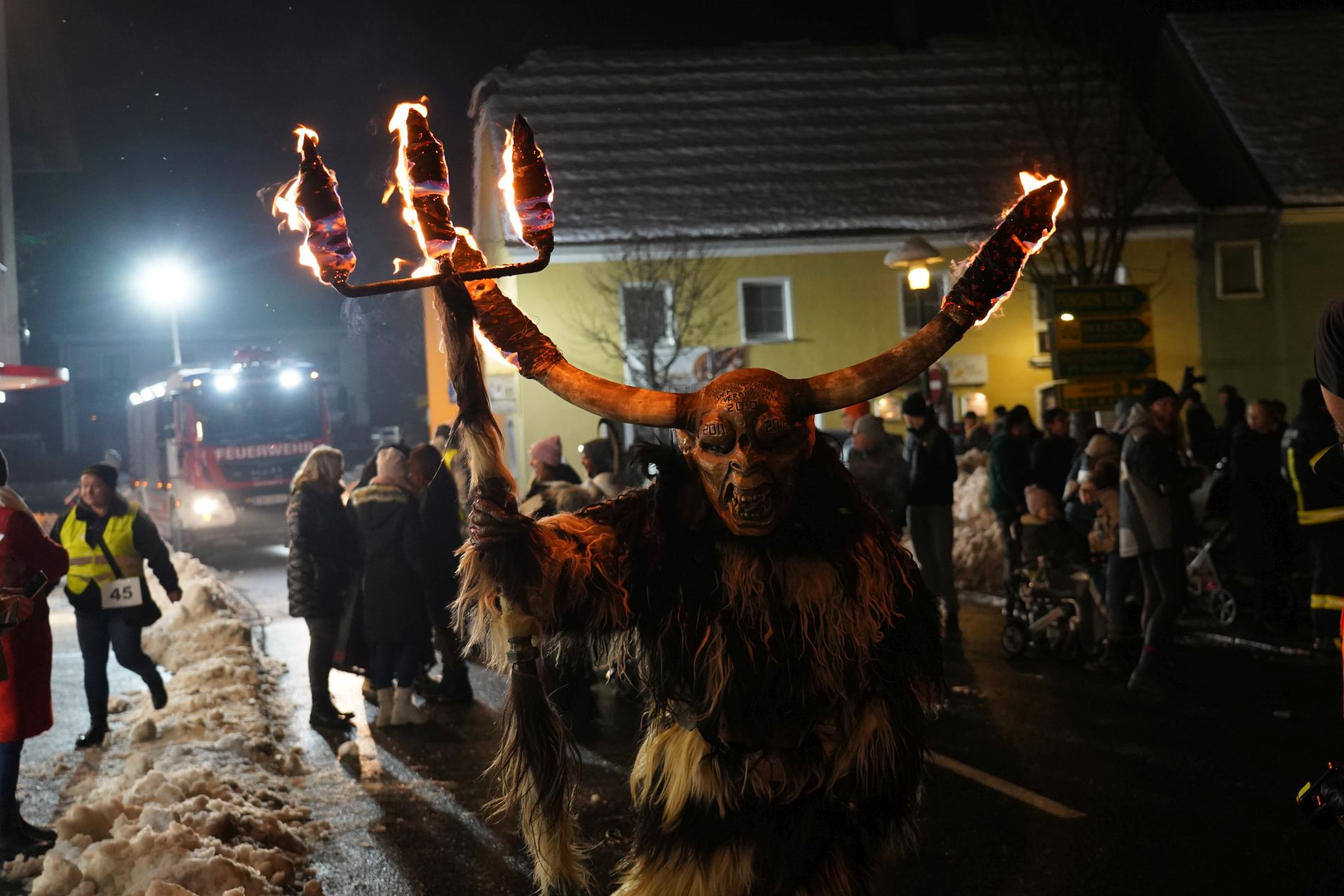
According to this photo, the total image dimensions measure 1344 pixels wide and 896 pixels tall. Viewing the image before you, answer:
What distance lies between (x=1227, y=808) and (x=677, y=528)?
14.9 feet

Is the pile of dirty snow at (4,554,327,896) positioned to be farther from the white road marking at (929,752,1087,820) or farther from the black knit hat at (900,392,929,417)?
the black knit hat at (900,392,929,417)

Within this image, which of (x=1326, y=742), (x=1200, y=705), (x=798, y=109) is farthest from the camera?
(x=798, y=109)

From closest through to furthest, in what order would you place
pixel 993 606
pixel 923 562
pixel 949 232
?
pixel 923 562 < pixel 993 606 < pixel 949 232

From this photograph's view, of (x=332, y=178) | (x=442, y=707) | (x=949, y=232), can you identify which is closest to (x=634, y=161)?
(x=949, y=232)

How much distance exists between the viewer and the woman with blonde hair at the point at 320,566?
945cm

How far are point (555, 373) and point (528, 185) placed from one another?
1.80 feet

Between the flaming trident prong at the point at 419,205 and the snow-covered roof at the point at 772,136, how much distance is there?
24.0 meters

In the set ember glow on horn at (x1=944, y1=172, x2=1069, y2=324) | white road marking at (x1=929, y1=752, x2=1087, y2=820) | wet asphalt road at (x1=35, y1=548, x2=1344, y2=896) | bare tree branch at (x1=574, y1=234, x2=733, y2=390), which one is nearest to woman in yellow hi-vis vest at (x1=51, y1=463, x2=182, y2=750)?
wet asphalt road at (x1=35, y1=548, x2=1344, y2=896)

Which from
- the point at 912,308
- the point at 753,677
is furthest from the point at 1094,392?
the point at 912,308

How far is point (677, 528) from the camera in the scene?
11.8ft

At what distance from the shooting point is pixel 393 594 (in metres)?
9.39

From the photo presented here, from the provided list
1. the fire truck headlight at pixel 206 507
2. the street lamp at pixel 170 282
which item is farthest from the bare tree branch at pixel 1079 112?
the street lamp at pixel 170 282

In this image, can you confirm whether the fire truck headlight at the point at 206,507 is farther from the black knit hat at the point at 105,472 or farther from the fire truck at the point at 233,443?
the black knit hat at the point at 105,472

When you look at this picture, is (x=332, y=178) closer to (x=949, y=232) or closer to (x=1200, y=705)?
(x=1200, y=705)
